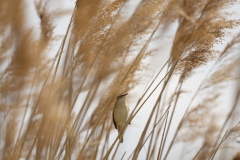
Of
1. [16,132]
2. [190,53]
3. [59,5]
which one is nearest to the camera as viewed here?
[59,5]

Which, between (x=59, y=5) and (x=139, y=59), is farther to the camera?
(x=139, y=59)

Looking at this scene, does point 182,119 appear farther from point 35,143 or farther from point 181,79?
point 35,143

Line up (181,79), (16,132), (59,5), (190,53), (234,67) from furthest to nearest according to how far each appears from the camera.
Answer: (181,79)
(234,67)
(190,53)
(16,132)
(59,5)

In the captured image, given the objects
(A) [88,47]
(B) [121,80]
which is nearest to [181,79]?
(B) [121,80]

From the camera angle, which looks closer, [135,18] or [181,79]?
[135,18]

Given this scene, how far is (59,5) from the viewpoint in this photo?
1.73m

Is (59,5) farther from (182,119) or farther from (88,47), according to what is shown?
(182,119)

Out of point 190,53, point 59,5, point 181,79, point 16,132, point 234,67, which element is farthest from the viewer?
point 181,79

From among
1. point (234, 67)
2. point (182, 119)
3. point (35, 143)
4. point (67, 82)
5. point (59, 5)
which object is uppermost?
point (59, 5)

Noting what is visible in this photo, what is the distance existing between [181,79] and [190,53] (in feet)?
1.24

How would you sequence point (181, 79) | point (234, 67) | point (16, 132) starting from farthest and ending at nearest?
point (181, 79)
point (234, 67)
point (16, 132)

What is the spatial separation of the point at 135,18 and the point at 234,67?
27.1 inches

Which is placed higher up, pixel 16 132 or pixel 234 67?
pixel 16 132

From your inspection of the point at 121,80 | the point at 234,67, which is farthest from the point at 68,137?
the point at 234,67
